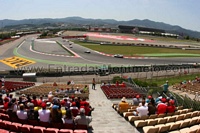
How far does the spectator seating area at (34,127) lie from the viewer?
420 inches

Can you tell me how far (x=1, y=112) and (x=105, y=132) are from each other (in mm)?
5508

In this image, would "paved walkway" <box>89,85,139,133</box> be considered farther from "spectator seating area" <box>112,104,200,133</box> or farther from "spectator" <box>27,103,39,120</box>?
"spectator" <box>27,103,39,120</box>

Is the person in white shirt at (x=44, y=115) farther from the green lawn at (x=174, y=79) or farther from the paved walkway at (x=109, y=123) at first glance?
the green lawn at (x=174, y=79)

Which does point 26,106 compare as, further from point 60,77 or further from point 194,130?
point 60,77

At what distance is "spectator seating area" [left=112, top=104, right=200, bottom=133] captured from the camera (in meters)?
11.9

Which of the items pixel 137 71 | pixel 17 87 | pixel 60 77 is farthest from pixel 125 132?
pixel 137 71

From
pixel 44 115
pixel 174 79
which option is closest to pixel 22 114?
pixel 44 115

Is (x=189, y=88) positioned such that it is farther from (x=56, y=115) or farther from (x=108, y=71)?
(x=56, y=115)

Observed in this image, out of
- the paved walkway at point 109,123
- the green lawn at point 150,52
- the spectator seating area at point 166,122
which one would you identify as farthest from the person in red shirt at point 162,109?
the green lawn at point 150,52

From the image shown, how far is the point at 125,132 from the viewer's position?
1313 centimetres

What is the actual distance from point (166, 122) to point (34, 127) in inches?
267

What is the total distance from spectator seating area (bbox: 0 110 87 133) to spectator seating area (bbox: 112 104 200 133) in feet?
10.7

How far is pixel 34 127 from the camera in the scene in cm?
1105

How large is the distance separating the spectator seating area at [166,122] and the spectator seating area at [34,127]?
10.7 ft
